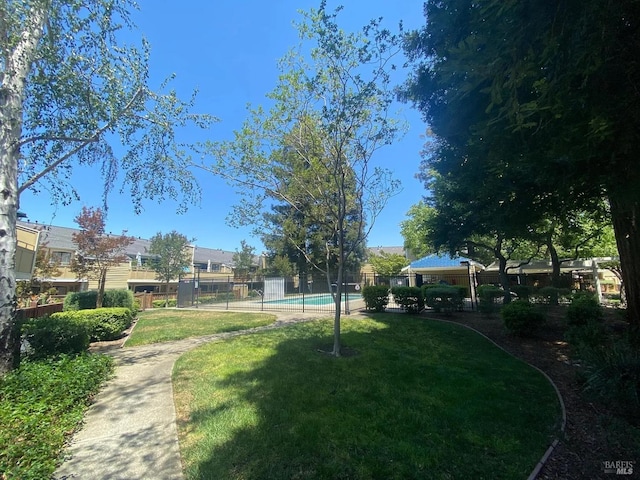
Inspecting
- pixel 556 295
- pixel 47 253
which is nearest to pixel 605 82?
pixel 556 295

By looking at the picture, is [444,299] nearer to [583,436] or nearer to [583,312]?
[583,312]

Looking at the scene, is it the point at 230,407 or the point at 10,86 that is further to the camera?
the point at 10,86

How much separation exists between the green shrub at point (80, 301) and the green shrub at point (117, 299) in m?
0.45

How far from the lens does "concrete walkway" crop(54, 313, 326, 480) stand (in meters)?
2.82

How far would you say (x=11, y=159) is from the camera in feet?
15.9

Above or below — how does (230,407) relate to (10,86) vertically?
below

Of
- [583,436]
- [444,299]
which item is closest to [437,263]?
[444,299]

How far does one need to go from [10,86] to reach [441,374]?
8432 mm

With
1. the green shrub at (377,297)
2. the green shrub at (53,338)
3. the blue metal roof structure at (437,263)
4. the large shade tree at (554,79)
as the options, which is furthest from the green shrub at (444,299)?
the blue metal roof structure at (437,263)

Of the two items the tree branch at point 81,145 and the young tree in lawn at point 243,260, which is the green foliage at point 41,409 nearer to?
the tree branch at point 81,145

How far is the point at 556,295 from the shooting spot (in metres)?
14.0

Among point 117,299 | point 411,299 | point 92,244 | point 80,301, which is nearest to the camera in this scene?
point 411,299

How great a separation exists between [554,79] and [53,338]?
26.6 ft

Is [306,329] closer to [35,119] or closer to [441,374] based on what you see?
[441,374]
